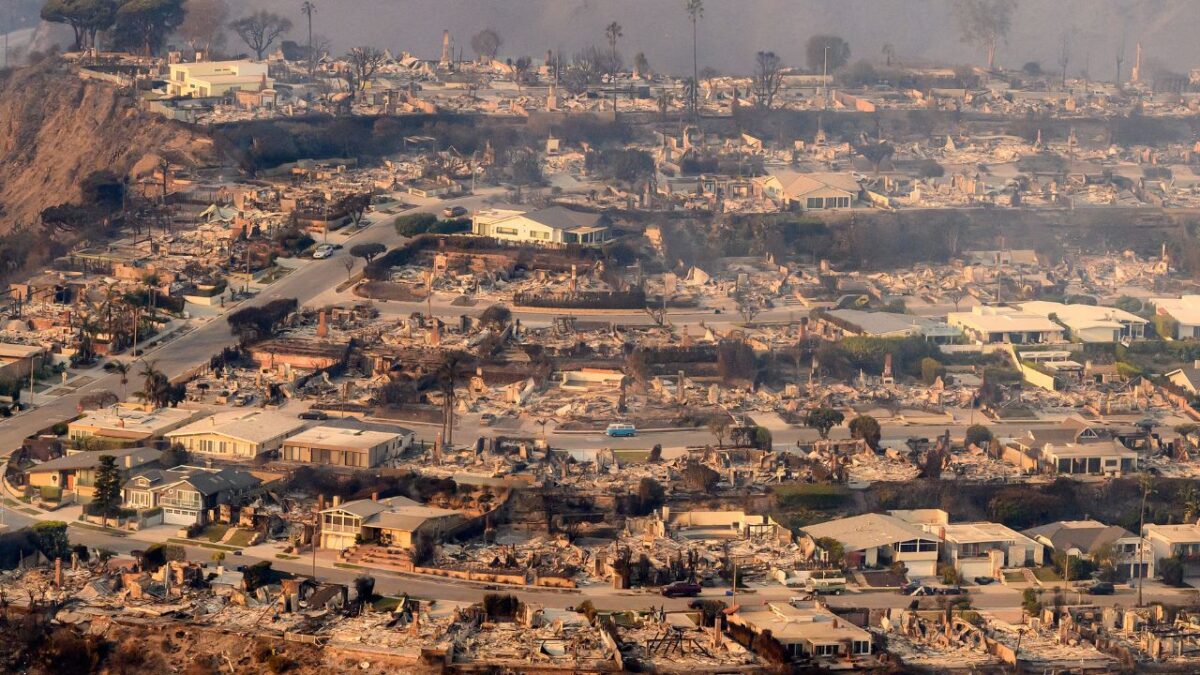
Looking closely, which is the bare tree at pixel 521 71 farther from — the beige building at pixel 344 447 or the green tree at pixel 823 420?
the beige building at pixel 344 447

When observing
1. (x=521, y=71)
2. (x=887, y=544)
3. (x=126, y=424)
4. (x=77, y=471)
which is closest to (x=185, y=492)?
(x=77, y=471)

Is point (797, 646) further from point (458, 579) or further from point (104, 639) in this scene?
point (104, 639)

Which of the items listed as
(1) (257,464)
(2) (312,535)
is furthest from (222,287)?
(2) (312,535)

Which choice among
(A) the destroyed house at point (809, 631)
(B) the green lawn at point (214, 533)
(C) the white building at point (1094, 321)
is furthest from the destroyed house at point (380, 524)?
(C) the white building at point (1094, 321)

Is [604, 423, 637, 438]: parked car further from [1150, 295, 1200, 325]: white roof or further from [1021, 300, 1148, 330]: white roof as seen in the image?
[1150, 295, 1200, 325]: white roof

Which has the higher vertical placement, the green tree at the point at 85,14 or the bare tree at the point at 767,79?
the green tree at the point at 85,14

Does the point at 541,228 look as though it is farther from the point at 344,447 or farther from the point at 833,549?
the point at 833,549
